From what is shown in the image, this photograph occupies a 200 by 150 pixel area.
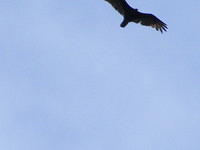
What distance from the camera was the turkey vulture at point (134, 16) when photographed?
6731 cm

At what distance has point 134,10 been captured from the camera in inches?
2667

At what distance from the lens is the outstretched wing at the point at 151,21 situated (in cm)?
6794

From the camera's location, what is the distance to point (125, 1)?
67.4 metres

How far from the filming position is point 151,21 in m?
68.2

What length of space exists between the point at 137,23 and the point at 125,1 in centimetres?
121

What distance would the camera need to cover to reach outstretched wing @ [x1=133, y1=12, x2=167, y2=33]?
67.9m

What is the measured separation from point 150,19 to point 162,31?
72 centimetres

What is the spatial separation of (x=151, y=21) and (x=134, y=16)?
0.87m

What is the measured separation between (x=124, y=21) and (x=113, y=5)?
0.86 meters

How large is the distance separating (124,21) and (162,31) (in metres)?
1.81

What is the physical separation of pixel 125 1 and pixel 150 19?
1.53 metres

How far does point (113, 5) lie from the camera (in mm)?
67188

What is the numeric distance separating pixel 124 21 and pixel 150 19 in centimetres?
131

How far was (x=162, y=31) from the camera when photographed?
6819 cm
